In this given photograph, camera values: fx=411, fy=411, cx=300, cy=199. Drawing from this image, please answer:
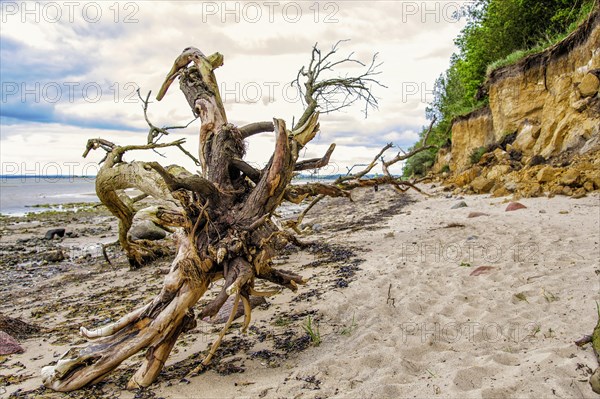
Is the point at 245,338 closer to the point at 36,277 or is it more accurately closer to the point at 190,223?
the point at 190,223

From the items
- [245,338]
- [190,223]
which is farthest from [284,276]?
[190,223]

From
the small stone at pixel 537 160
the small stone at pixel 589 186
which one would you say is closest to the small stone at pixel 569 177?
the small stone at pixel 589 186

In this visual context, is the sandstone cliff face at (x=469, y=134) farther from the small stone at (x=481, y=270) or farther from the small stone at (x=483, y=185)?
the small stone at (x=481, y=270)

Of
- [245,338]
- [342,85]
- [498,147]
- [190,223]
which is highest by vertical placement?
[342,85]

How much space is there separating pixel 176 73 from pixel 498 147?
1222cm

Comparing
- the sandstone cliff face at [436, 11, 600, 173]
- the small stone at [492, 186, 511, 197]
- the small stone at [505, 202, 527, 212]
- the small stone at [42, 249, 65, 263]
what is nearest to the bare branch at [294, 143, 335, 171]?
the small stone at [505, 202, 527, 212]

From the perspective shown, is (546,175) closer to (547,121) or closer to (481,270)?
(547,121)

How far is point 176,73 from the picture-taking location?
5.77m

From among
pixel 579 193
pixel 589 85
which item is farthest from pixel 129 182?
pixel 589 85

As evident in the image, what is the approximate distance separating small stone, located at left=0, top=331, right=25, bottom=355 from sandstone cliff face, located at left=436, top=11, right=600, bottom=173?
11.1 meters

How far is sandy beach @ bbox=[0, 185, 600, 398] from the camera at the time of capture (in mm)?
2725

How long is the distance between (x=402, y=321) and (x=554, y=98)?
10.8m

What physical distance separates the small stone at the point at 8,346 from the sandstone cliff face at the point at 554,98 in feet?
36.4

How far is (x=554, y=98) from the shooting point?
11602 millimetres
